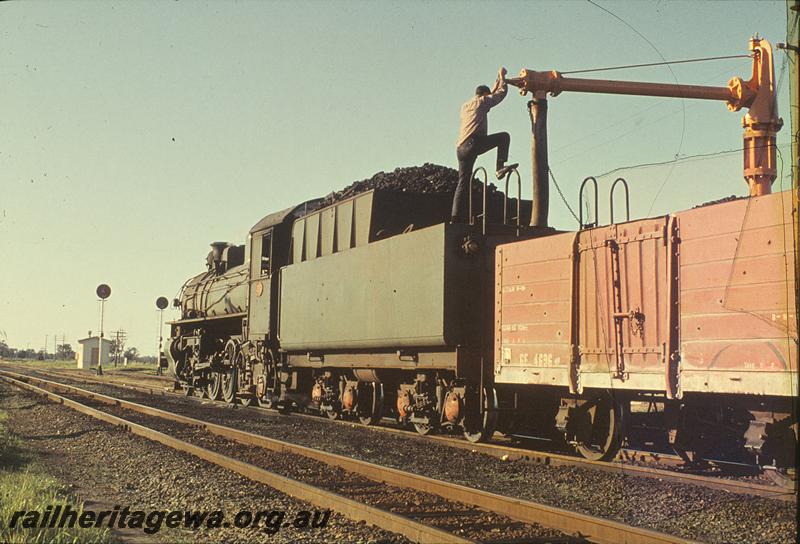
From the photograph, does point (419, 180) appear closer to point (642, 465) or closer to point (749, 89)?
point (749, 89)

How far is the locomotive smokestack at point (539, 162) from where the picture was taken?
11062 millimetres

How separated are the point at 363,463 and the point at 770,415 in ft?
13.1

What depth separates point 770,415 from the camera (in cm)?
673

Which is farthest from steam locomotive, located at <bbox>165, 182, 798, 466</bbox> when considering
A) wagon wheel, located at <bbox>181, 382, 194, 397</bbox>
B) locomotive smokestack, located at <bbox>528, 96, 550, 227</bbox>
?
wagon wheel, located at <bbox>181, 382, 194, 397</bbox>

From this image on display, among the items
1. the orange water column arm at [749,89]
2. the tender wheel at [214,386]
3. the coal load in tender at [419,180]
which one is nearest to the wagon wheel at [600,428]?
the coal load in tender at [419,180]

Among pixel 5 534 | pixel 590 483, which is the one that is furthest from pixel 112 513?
pixel 590 483

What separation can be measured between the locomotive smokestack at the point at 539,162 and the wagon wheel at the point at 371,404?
399 cm

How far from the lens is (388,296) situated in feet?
37.6

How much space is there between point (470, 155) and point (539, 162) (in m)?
1.41

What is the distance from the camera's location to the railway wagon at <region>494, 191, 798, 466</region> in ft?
21.4

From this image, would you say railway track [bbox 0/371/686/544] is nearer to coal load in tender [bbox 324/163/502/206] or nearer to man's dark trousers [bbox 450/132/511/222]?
man's dark trousers [bbox 450/132/511/222]

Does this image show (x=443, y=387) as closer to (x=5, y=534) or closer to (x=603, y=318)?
(x=603, y=318)

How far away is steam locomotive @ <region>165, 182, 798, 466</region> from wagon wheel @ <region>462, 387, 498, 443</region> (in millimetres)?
22

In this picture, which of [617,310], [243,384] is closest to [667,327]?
[617,310]
